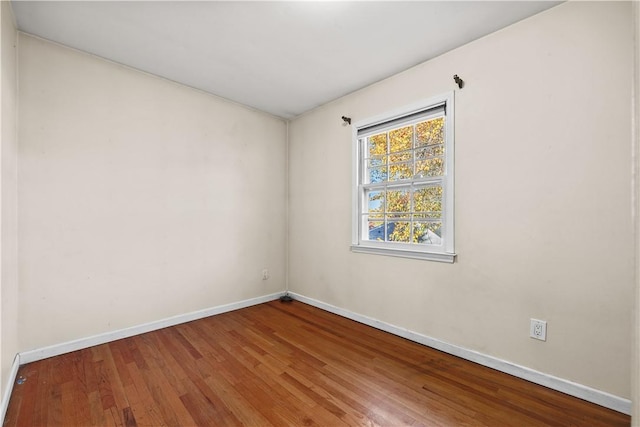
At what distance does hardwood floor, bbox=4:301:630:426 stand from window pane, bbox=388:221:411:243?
0.95m

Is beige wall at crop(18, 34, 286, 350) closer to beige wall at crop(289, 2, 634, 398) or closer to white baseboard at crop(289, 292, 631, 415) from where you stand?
white baseboard at crop(289, 292, 631, 415)

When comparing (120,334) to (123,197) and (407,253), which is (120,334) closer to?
(123,197)

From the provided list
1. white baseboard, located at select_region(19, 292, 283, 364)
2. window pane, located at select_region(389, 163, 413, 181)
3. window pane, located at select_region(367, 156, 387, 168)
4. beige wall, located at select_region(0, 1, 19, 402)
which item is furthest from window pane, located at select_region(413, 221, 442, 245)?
beige wall, located at select_region(0, 1, 19, 402)

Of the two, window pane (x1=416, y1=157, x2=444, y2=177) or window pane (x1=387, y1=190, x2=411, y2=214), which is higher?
window pane (x1=416, y1=157, x2=444, y2=177)

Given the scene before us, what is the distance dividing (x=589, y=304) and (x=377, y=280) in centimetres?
158

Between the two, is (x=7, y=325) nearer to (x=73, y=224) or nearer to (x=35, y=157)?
(x=73, y=224)

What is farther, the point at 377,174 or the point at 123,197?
the point at 377,174

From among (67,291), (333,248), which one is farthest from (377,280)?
(67,291)

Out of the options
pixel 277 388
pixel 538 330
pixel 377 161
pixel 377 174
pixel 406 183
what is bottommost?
pixel 277 388

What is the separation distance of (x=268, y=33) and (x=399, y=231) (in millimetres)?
2078

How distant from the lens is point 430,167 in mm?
2549

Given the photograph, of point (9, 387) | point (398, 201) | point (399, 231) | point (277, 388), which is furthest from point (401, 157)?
point (9, 387)

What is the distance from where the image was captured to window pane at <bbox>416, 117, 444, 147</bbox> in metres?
2.49

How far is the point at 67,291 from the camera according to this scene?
90.4 inches
